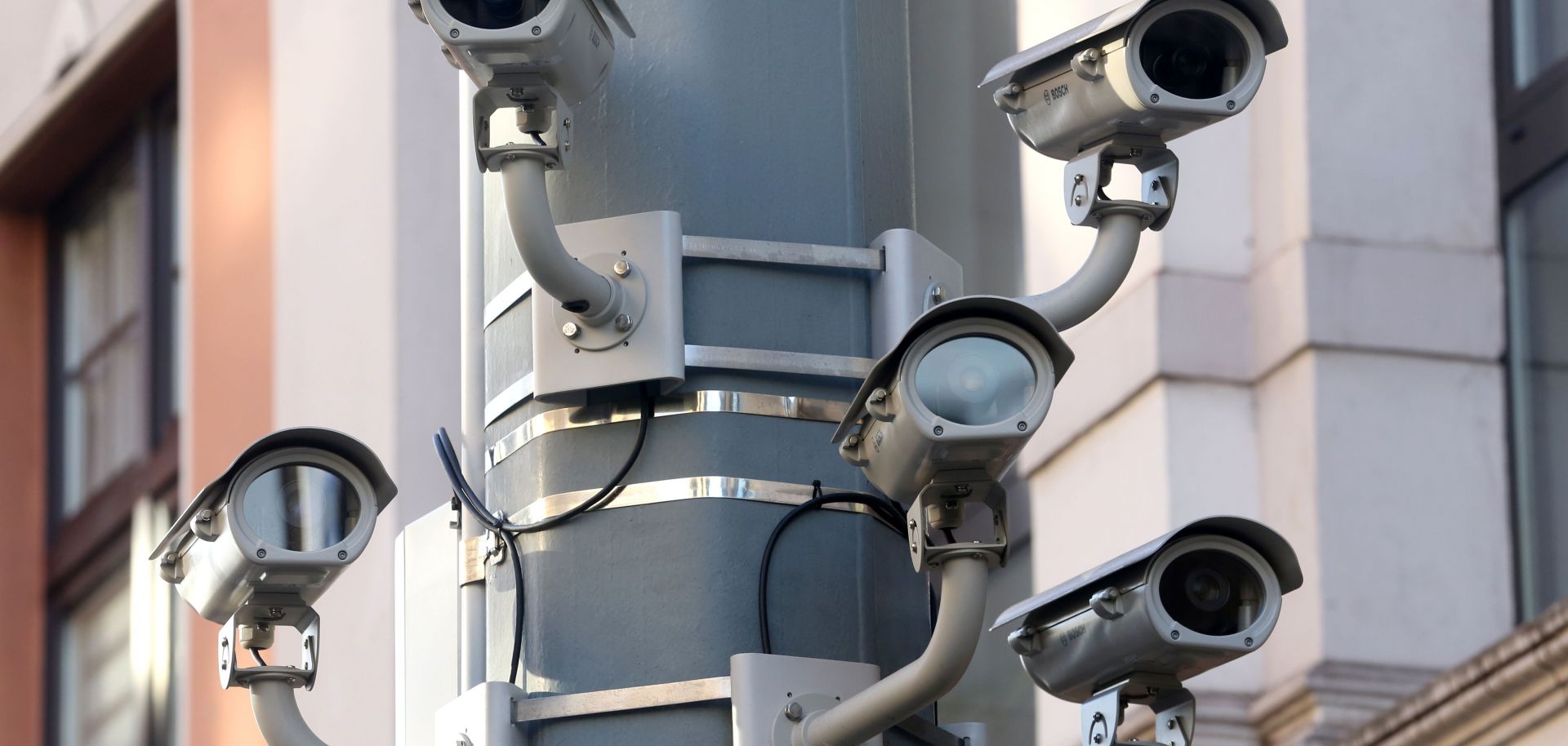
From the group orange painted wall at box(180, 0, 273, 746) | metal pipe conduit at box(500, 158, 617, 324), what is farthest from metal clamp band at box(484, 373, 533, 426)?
orange painted wall at box(180, 0, 273, 746)

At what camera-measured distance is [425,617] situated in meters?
4.68

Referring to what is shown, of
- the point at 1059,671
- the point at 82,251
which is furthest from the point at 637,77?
the point at 82,251

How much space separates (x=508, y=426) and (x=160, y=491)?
11561 millimetres

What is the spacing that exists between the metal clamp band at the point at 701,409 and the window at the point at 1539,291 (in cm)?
428

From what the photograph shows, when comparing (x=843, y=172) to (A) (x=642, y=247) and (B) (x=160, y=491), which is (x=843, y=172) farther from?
(B) (x=160, y=491)

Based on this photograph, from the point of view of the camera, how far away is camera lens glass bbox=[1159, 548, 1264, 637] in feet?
12.0

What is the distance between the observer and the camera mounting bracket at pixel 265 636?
423 centimetres

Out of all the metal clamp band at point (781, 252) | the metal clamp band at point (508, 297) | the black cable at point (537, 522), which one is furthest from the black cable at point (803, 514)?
the metal clamp band at point (508, 297)

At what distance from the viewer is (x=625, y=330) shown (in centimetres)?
421

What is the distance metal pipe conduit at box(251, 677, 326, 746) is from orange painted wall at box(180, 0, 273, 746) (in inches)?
359

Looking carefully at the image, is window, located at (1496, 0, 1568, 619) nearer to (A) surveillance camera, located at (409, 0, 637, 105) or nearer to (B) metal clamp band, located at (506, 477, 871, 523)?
(B) metal clamp band, located at (506, 477, 871, 523)

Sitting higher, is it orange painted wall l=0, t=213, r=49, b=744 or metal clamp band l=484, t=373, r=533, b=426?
orange painted wall l=0, t=213, r=49, b=744

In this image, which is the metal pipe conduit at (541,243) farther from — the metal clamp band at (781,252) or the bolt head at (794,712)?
the bolt head at (794,712)

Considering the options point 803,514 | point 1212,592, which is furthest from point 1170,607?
point 803,514
